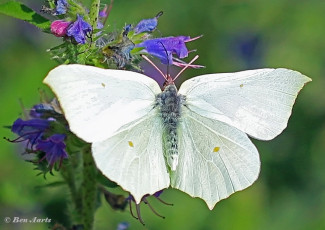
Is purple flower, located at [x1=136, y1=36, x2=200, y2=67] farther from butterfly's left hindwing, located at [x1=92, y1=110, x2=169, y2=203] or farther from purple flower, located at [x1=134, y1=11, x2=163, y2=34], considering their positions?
butterfly's left hindwing, located at [x1=92, y1=110, x2=169, y2=203]

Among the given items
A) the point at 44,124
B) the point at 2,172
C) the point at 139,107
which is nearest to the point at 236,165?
the point at 139,107

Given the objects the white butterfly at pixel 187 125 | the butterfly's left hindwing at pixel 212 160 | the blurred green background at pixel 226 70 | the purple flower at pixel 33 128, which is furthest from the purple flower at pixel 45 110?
the blurred green background at pixel 226 70

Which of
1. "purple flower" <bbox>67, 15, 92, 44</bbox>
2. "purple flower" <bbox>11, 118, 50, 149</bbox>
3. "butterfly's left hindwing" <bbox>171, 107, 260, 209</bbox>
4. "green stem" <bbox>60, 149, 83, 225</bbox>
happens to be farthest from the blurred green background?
"purple flower" <bbox>67, 15, 92, 44</bbox>

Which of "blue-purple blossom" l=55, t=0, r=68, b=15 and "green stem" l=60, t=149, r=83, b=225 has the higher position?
"blue-purple blossom" l=55, t=0, r=68, b=15

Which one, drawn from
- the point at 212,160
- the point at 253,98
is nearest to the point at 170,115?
the point at 212,160

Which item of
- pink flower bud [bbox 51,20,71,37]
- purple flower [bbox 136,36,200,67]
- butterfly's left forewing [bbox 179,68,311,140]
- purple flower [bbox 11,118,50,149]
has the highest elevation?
pink flower bud [bbox 51,20,71,37]

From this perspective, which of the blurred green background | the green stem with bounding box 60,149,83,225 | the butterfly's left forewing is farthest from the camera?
the blurred green background

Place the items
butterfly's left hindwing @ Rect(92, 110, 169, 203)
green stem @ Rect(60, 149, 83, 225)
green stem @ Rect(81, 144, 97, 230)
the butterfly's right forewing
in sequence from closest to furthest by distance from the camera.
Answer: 1. the butterfly's right forewing
2. butterfly's left hindwing @ Rect(92, 110, 169, 203)
3. green stem @ Rect(81, 144, 97, 230)
4. green stem @ Rect(60, 149, 83, 225)

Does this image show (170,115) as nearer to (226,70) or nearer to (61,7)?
(61,7)

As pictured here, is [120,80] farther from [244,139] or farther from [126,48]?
[244,139]
